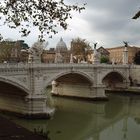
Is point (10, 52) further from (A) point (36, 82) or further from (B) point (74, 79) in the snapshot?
(A) point (36, 82)

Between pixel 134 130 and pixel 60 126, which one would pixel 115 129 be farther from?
pixel 60 126

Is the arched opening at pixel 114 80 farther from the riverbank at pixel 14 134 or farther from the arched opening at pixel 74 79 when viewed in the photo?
the riverbank at pixel 14 134

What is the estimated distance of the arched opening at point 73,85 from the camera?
27.4 meters

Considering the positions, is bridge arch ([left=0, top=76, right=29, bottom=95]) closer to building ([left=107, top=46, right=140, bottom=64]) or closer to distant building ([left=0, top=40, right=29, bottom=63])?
distant building ([left=0, top=40, right=29, bottom=63])

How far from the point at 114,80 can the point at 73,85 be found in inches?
282

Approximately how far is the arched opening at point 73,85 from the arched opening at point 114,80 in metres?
5.92

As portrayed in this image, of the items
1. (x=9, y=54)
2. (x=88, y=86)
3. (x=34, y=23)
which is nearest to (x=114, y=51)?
(x=9, y=54)

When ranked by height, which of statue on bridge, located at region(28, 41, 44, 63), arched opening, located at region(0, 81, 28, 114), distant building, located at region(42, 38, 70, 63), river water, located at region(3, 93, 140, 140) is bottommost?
river water, located at region(3, 93, 140, 140)

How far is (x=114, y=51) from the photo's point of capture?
2692 inches

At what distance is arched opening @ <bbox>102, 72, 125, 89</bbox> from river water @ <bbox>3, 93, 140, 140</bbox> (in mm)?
5148

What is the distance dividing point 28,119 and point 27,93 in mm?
1536

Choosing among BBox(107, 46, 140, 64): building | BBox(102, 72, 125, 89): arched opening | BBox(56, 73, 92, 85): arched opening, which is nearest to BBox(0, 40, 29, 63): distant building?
BBox(56, 73, 92, 85): arched opening

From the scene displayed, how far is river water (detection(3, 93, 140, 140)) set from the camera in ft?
54.4

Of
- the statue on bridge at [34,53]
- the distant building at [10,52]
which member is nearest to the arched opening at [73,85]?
the distant building at [10,52]
